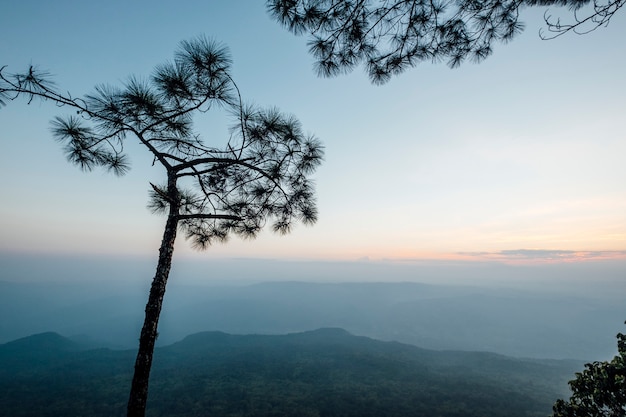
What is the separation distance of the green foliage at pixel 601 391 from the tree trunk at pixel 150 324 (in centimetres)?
1203

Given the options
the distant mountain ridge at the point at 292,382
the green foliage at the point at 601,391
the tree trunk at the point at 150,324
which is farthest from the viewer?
the distant mountain ridge at the point at 292,382

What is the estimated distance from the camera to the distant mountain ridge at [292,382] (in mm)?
57156

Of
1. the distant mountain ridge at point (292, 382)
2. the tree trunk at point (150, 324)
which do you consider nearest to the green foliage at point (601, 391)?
the tree trunk at point (150, 324)

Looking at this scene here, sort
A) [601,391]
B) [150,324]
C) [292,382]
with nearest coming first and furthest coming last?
→ [150,324]
[601,391]
[292,382]

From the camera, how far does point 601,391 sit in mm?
8336

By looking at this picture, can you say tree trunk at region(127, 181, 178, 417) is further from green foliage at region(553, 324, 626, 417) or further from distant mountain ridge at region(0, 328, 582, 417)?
distant mountain ridge at region(0, 328, 582, 417)

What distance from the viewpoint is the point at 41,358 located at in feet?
395

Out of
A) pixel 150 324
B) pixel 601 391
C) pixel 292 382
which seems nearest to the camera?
pixel 150 324

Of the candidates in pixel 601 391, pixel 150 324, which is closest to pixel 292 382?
pixel 601 391

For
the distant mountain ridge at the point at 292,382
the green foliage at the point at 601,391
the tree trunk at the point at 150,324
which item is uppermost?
the tree trunk at the point at 150,324

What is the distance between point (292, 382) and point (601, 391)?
261ft

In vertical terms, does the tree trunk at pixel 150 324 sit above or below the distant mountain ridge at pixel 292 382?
above

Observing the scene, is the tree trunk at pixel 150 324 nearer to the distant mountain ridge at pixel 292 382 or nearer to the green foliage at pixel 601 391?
the green foliage at pixel 601 391

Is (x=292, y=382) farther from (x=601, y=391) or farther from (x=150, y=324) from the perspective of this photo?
(x=150, y=324)
